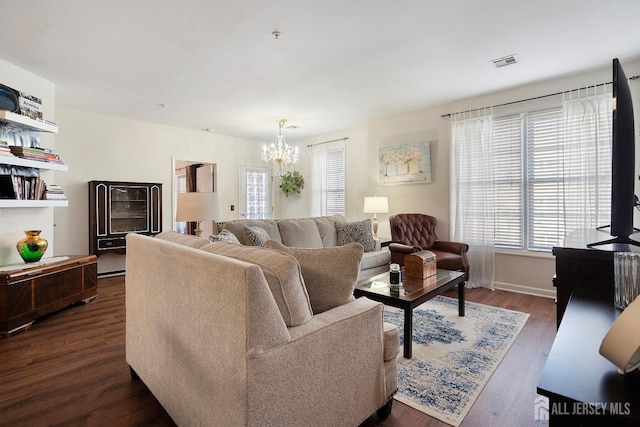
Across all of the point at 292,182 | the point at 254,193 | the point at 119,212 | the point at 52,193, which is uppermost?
the point at 292,182

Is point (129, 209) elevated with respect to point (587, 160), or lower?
lower

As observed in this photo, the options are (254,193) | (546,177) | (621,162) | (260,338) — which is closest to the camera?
(260,338)

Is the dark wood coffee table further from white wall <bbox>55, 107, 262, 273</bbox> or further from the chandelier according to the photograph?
white wall <bbox>55, 107, 262, 273</bbox>

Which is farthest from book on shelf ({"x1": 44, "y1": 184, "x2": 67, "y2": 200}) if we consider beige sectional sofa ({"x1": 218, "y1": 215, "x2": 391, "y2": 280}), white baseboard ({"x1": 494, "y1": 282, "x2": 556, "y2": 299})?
white baseboard ({"x1": 494, "y1": 282, "x2": 556, "y2": 299})

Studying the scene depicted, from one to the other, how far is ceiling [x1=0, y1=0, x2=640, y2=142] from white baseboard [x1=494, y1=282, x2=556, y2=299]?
8.36ft

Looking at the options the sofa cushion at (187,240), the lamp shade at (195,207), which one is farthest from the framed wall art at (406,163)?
the sofa cushion at (187,240)

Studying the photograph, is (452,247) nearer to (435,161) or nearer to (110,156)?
(435,161)

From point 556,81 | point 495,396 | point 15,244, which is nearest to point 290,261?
point 495,396

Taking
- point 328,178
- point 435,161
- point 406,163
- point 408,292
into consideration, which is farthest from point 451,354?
point 328,178

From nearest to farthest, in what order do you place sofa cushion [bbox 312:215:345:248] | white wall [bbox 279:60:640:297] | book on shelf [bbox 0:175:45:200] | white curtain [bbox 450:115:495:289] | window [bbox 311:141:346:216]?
book on shelf [bbox 0:175:45:200] → white wall [bbox 279:60:640:297] → white curtain [bbox 450:115:495:289] → sofa cushion [bbox 312:215:345:248] → window [bbox 311:141:346:216]

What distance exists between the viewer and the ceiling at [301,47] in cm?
235

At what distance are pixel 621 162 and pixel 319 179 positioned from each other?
5.45m

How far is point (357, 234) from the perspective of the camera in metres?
4.31

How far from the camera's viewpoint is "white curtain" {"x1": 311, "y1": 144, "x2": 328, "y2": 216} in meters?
6.45
